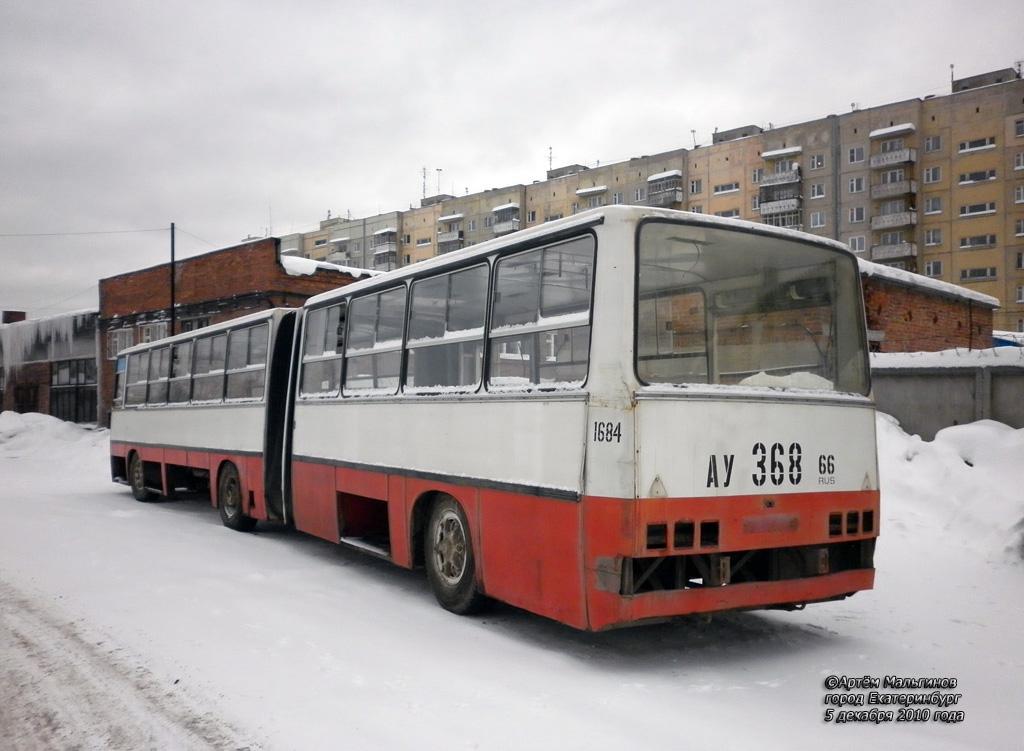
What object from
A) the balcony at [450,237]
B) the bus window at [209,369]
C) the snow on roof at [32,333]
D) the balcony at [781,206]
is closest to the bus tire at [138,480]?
the bus window at [209,369]

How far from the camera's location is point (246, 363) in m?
12.1

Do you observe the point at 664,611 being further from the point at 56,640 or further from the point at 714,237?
the point at 56,640

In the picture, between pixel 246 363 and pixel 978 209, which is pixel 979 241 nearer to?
pixel 978 209

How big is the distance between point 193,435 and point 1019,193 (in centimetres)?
5624

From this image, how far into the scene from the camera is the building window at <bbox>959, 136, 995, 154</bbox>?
180 ft

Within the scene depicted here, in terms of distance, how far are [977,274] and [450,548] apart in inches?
2334

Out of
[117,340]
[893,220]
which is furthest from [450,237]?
[117,340]

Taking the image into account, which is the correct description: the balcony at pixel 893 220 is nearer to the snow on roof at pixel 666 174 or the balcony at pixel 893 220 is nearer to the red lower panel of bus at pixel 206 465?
the snow on roof at pixel 666 174

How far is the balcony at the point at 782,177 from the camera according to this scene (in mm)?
60031

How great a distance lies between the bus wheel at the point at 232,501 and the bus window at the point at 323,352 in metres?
2.59

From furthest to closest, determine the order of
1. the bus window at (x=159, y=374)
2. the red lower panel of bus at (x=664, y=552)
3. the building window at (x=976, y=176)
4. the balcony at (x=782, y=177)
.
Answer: the balcony at (x=782, y=177)
the building window at (x=976, y=176)
the bus window at (x=159, y=374)
the red lower panel of bus at (x=664, y=552)

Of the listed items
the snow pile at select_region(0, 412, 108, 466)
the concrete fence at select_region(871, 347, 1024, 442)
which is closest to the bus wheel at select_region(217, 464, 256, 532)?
the concrete fence at select_region(871, 347, 1024, 442)

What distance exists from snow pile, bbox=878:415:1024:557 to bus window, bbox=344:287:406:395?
6.06 m

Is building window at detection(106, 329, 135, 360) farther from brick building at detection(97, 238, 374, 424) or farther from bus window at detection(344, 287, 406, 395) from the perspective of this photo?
bus window at detection(344, 287, 406, 395)
